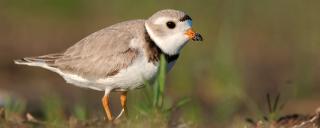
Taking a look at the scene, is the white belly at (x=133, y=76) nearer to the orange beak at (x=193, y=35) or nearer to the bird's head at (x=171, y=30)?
the bird's head at (x=171, y=30)

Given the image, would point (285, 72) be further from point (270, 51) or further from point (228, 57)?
point (228, 57)

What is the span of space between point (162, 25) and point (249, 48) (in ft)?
25.0

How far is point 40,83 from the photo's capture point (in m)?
13.5

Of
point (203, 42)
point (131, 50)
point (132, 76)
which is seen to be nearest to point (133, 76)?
point (132, 76)

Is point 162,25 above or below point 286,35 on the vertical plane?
above

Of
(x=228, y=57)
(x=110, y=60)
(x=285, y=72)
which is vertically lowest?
(x=285, y=72)

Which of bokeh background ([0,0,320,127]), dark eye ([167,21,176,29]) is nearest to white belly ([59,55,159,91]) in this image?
dark eye ([167,21,176,29])

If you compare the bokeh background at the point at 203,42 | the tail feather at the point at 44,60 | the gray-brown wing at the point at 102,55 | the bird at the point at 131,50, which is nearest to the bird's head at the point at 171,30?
the bird at the point at 131,50

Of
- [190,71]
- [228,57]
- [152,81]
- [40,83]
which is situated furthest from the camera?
[40,83]

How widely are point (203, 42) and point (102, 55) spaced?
7.18 metres

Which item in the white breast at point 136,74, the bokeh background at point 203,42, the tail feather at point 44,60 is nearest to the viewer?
the white breast at point 136,74

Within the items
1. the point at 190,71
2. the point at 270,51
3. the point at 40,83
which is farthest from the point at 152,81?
the point at 270,51

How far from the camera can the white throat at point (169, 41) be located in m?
7.52

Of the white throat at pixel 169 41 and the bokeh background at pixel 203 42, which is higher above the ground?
the white throat at pixel 169 41
